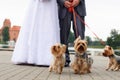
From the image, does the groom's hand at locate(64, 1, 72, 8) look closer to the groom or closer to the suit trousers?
the groom

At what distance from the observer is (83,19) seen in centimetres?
1012

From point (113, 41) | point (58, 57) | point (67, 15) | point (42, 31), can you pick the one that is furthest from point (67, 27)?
point (113, 41)

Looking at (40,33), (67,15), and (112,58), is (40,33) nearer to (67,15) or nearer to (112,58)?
(67,15)

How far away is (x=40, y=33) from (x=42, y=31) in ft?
0.27

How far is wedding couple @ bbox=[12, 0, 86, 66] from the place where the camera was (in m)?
10.3

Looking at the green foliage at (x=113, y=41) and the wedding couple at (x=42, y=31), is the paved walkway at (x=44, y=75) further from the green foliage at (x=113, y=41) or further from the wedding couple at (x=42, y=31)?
the green foliage at (x=113, y=41)

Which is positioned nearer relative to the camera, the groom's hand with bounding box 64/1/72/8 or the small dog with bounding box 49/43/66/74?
the small dog with bounding box 49/43/66/74

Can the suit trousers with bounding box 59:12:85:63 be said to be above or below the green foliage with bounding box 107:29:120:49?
below

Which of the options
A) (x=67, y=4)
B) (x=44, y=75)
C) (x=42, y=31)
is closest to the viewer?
(x=44, y=75)

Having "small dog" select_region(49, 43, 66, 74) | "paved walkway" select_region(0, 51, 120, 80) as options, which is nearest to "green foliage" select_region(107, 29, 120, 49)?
"paved walkway" select_region(0, 51, 120, 80)

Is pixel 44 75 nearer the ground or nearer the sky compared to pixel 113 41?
nearer the ground

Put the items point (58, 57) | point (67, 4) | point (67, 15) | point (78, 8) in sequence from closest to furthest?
point (58, 57)
point (67, 4)
point (78, 8)
point (67, 15)

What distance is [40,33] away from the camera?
10.7 metres

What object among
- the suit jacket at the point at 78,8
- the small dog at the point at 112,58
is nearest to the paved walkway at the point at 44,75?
the small dog at the point at 112,58
